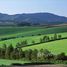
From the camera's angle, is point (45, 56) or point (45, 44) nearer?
point (45, 56)

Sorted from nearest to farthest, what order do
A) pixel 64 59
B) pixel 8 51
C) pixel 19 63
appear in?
pixel 19 63
pixel 64 59
pixel 8 51

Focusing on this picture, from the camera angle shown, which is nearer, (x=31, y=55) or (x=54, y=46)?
(x=31, y=55)

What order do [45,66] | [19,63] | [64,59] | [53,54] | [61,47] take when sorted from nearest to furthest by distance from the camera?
[45,66] < [19,63] < [64,59] < [53,54] < [61,47]

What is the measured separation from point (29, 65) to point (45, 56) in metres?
11.2

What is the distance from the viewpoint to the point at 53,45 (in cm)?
7825

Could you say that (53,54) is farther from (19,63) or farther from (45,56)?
(19,63)

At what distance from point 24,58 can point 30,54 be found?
1732 millimetres

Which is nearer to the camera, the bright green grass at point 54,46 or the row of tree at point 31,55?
the row of tree at point 31,55

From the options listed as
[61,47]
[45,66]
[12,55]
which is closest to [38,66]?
[45,66]

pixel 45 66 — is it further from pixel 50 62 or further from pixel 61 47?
pixel 61 47

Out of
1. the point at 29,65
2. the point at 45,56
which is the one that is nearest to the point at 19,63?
the point at 29,65

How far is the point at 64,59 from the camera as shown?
60.3m

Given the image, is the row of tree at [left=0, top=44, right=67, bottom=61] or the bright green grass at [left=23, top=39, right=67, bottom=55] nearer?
the row of tree at [left=0, top=44, right=67, bottom=61]

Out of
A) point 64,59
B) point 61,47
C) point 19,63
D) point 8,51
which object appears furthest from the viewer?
point 61,47
